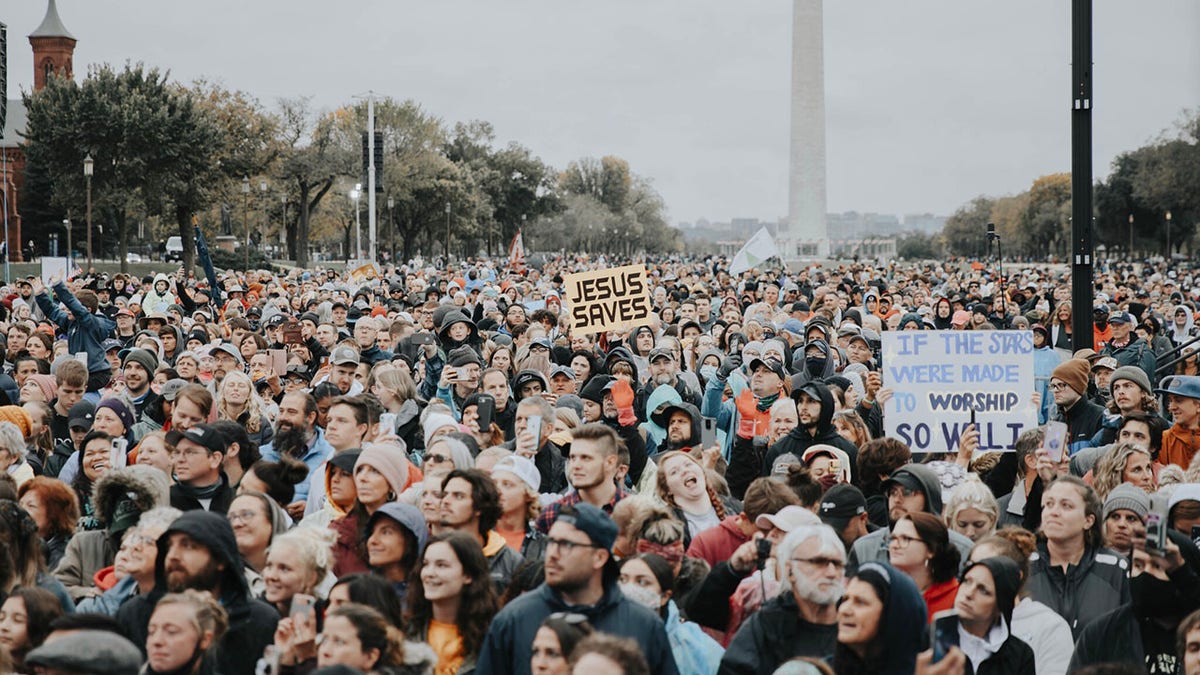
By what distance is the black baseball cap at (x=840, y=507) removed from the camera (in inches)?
262

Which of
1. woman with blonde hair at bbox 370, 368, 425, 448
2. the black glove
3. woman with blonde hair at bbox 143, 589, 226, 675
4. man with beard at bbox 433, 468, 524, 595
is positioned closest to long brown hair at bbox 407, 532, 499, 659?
man with beard at bbox 433, 468, 524, 595

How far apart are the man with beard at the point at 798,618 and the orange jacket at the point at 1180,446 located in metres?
4.65

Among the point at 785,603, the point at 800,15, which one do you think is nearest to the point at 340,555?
the point at 785,603

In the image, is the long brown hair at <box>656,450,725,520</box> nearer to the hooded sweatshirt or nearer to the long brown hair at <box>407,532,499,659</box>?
the long brown hair at <box>407,532,499,659</box>

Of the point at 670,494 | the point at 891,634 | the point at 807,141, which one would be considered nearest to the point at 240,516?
the point at 670,494

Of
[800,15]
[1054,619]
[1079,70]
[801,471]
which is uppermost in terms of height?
[800,15]

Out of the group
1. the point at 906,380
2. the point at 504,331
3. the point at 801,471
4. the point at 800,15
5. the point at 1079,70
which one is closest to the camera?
the point at 801,471

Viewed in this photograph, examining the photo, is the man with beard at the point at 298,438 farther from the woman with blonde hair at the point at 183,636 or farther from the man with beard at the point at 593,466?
the woman with blonde hair at the point at 183,636

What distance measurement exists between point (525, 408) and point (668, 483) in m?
2.02

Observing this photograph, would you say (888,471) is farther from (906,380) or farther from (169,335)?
(169,335)

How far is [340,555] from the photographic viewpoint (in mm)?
6418

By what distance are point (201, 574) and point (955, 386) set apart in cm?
556

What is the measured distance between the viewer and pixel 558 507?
6.54 metres

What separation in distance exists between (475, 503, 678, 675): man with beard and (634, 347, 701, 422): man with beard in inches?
244
